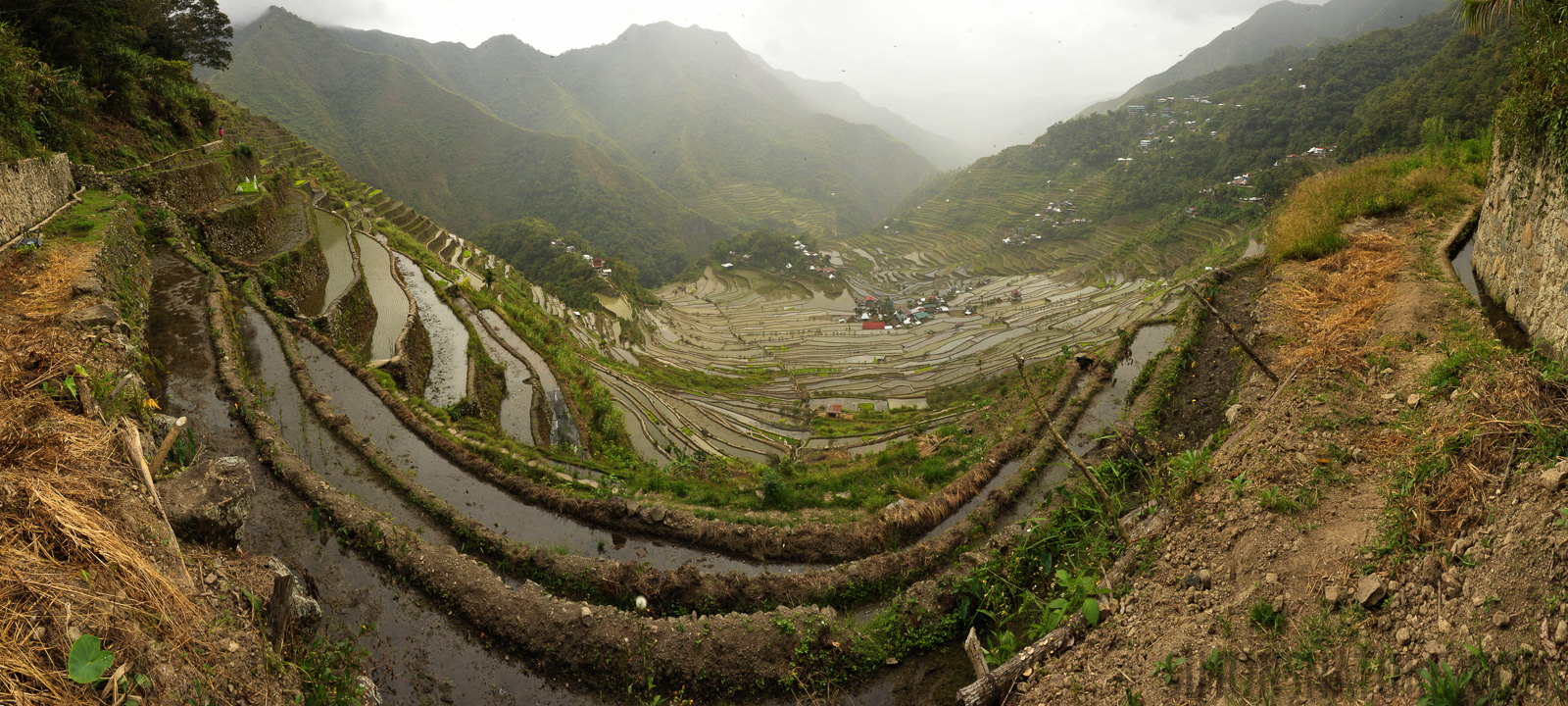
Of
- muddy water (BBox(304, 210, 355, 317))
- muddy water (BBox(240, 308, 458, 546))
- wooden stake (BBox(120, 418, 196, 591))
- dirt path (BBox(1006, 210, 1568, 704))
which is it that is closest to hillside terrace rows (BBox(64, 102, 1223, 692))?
muddy water (BBox(240, 308, 458, 546))

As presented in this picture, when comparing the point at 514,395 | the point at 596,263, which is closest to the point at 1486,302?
the point at 514,395

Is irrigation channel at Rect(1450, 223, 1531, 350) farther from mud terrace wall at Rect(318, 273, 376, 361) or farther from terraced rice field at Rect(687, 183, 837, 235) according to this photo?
terraced rice field at Rect(687, 183, 837, 235)

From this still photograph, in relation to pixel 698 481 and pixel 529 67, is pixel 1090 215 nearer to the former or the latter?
pixel 698 481

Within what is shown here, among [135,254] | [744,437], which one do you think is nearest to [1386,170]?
[744,437]

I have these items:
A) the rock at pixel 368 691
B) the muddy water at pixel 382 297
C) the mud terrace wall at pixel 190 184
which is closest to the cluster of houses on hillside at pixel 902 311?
the muddy water at pixel 382 297

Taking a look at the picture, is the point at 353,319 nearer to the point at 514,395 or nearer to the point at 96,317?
the point at 514,395
